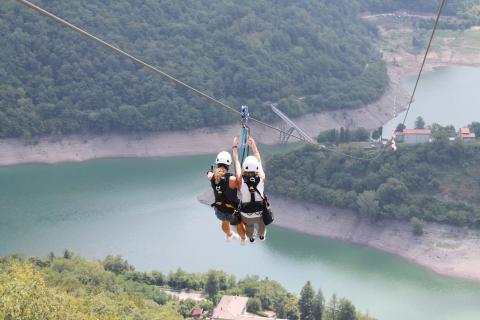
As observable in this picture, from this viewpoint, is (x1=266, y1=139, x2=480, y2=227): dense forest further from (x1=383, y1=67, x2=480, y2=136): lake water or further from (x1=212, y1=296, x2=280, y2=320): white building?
(x1=383, y1=67, x2=480, y2=136): lake water

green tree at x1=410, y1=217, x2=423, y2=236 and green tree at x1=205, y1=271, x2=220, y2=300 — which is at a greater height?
green tree at x1=410, y1=217, x2=423, y2=236

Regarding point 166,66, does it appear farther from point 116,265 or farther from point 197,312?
point 197,312

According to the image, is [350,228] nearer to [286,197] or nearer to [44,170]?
[286,197]

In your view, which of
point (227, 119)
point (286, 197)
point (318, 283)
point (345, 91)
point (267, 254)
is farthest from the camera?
point (345, 91)

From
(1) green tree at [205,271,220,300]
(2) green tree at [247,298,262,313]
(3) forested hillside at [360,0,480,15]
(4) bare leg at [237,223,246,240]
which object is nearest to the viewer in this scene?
(4) bare leg at [237,223,246,240]

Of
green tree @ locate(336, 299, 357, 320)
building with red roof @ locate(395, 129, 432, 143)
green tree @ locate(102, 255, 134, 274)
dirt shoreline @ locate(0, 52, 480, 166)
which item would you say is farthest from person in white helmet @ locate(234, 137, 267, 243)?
dirt shoreline @ locate(0, 52, 480, 166)

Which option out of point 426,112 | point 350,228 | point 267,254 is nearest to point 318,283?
point 267,254

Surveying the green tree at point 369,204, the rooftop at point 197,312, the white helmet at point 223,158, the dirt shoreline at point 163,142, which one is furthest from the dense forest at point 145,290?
the dirt shoreline at point 163,142
